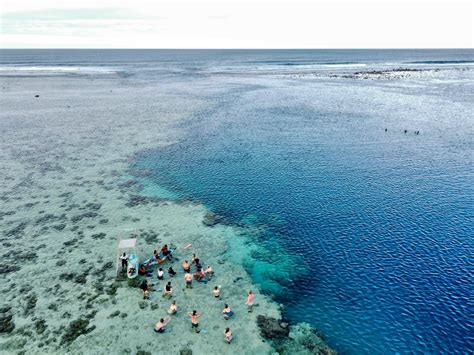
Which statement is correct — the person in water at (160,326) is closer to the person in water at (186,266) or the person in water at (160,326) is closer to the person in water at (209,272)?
the person in water at (186,266)

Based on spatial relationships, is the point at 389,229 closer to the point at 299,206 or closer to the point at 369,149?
the point at 299,206

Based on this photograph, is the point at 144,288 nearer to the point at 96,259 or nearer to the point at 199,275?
the point at 199,275

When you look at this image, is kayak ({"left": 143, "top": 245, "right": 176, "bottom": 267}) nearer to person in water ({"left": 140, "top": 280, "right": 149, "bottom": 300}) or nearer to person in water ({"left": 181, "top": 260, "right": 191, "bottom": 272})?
person in water ({"left": 181, "top": 260, "right": 191, "bottom": 272})

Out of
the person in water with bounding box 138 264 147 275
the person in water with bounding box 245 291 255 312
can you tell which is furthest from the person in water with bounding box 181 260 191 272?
the person in water with bounding box 245 291 255 312

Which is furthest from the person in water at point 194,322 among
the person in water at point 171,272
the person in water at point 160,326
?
the person in water at point 171,272

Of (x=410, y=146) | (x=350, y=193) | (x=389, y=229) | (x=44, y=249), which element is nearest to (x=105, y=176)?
(x=44, y=249)

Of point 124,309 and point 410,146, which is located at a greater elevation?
point 410,146
